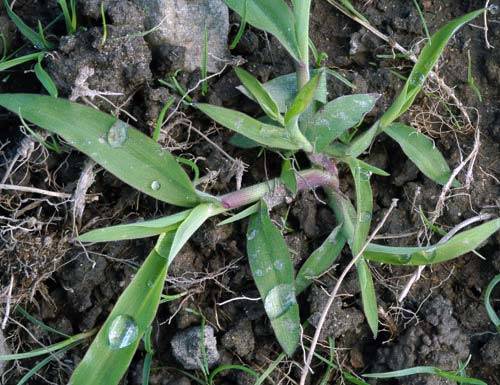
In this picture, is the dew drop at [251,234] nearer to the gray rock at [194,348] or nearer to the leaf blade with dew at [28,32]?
the gray rock at [194,348]

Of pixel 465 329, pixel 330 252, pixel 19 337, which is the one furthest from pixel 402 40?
pixel 19 337

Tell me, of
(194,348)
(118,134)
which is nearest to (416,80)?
(118,134)

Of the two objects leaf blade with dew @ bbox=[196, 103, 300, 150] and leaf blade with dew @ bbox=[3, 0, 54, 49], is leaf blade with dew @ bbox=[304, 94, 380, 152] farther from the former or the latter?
leaf blade with dew @ bbox=[3, 0, 54, 49]

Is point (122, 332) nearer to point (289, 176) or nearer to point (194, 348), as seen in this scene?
point (194, 348)

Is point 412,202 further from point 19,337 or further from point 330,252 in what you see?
point 19,337

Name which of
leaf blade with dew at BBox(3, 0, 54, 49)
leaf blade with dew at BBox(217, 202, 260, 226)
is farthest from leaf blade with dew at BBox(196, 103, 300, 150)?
leaf blade with dew at BBox(3, 0, 54, 49)

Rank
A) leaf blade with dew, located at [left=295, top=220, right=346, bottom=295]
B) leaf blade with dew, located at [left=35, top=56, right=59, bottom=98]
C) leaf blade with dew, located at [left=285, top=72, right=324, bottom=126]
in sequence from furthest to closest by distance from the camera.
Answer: leaf blade with dew, located at [left=295, top=220, right=346, bottom=295], leaf blade with dew, located at [left=35, top=56, right=59, bottom=98], leaf blade with dew, located at [left=285, top=72, right=324, bottom=126]

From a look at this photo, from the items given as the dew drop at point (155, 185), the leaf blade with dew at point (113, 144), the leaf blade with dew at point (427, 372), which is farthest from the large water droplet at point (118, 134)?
the leaf blade with dew at point (427, 372)
